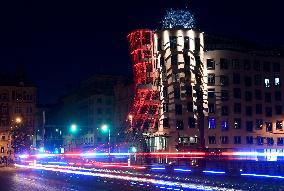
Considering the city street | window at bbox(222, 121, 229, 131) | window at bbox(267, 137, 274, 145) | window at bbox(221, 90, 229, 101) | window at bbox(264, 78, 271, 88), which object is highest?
window at bbox(264, 78, 271, 88)

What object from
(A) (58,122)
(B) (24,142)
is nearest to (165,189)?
(B) (24,142)

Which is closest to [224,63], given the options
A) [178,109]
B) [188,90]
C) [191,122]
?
[188,90]

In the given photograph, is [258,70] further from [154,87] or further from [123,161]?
[123,161]

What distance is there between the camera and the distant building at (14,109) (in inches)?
5733

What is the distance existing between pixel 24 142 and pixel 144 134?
1669 inches

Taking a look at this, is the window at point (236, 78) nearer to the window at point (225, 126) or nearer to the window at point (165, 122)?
the window at point (225, 126)

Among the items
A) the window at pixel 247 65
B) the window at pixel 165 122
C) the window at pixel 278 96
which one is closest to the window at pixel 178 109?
the window at pixel 165 122

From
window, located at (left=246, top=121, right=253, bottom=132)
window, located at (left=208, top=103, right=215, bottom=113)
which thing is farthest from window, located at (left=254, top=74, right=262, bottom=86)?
window, located at (left=208, top=103, right=215, bottom=113)

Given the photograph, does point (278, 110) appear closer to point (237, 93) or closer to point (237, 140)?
point (237, 93)

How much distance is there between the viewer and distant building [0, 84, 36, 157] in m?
146

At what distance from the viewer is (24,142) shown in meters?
132

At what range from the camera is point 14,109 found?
148625 mm

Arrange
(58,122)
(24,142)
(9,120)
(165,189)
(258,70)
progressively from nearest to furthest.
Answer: (165,189) → (258,70) → (24,142) → (9,120) → (58,122)

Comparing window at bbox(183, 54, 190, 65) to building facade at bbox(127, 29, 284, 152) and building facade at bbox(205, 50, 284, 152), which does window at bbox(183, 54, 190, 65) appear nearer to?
building facade at bbox(127, 29, 284, 152)
